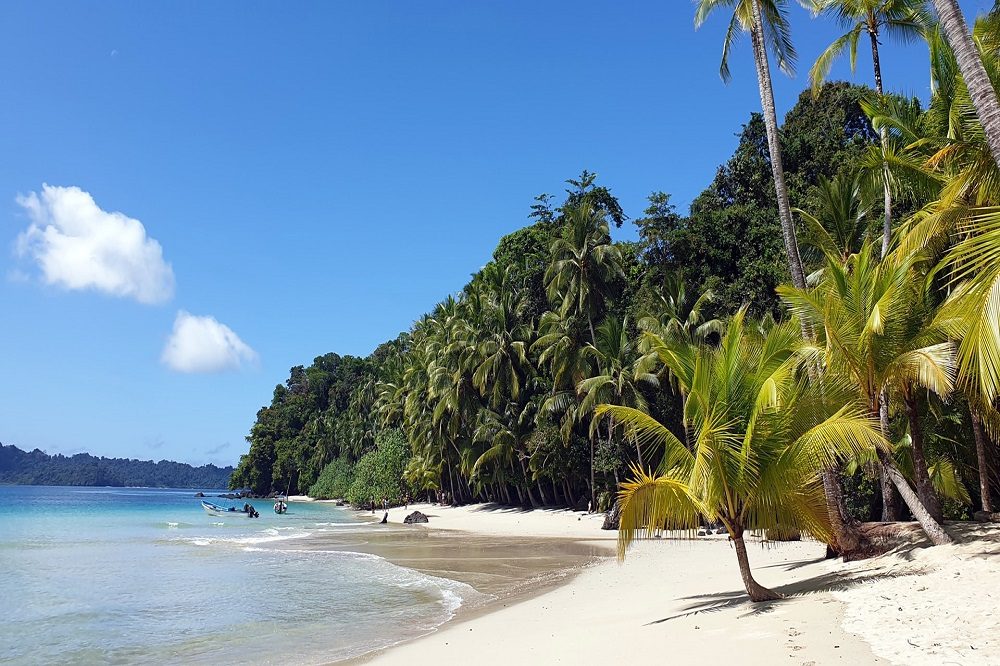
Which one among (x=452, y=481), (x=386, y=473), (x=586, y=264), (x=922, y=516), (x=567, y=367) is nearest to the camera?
(x=922, y=516)

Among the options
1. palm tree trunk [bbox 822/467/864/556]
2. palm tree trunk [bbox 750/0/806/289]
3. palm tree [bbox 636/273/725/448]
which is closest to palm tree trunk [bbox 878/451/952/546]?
palm tree trunk [bbox 822/467/864/556]

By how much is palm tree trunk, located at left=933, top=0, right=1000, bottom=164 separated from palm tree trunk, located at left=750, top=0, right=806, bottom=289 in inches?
253

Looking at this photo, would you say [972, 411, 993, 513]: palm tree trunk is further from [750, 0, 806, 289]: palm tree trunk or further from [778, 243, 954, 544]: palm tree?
[750, 0, 806, 289]: palm tree trunk

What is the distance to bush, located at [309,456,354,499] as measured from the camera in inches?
2943

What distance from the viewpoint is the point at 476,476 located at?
45219mm

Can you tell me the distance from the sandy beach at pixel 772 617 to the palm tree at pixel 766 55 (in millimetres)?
5866

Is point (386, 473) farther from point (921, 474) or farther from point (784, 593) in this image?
point (784, 593)

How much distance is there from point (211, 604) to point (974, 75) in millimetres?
16216

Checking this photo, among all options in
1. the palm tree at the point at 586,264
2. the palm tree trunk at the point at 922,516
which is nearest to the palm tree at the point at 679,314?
the palm tree at the point at 586,264

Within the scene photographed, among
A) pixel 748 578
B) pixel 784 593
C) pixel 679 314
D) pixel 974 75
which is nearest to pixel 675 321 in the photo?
pixel 679 314

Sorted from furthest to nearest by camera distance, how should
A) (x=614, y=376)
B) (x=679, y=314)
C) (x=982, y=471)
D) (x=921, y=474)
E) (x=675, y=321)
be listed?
(x=614, y=376) < (x=679, y=314) < (x=675, y=321) < (x=982, y=471) < (x=921, y=474)

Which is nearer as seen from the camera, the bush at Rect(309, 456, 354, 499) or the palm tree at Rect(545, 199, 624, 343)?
the palm tree at Rect(545, 199, 624, 343)

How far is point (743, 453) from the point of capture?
8.17 metres

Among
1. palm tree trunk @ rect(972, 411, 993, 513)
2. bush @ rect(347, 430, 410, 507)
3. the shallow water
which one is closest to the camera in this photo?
the shallow water
